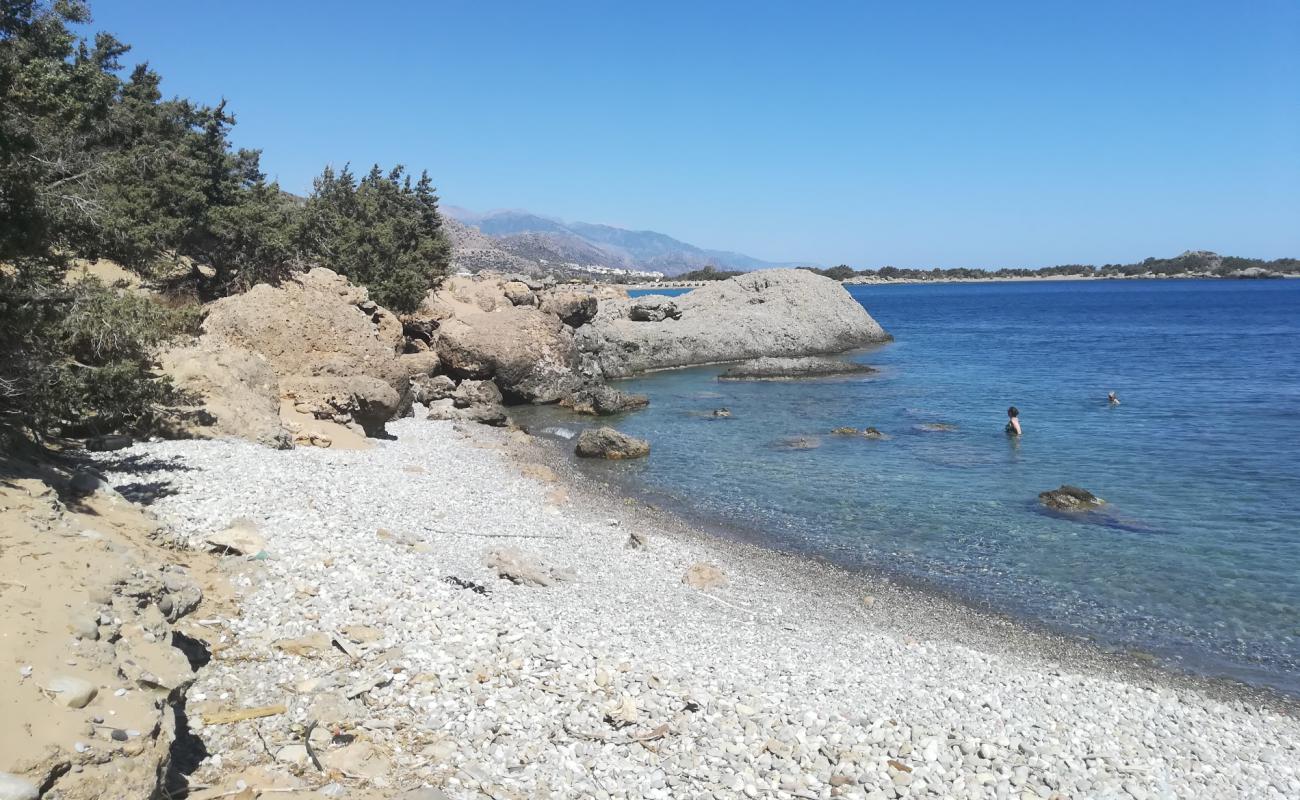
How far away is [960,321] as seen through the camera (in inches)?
3524

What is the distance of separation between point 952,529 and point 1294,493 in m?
9.62

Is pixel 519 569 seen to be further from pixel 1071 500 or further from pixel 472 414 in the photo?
pixel 472 414

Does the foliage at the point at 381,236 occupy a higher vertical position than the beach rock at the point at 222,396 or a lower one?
higher

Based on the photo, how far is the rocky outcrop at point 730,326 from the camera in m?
48.8

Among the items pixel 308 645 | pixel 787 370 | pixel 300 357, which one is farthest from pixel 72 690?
pixel 787 370

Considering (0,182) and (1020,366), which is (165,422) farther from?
(1020,366)

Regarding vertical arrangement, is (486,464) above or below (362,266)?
below

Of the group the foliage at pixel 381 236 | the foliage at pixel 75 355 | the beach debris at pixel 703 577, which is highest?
the foliage at pixel 381 236

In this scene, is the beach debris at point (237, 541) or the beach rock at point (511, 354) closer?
the beach debris at point (237, 541)

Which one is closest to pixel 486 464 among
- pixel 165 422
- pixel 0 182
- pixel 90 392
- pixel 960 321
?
pixel 165 422

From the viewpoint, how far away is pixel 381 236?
123 feet

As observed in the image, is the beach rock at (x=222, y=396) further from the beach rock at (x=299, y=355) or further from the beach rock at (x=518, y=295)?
the beach rock at (x=518, y=295)

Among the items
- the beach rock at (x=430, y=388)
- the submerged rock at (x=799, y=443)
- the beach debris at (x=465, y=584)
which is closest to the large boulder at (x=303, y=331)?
the beach rock at (x=430, y=388)

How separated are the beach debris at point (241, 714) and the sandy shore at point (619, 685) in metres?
0.05
